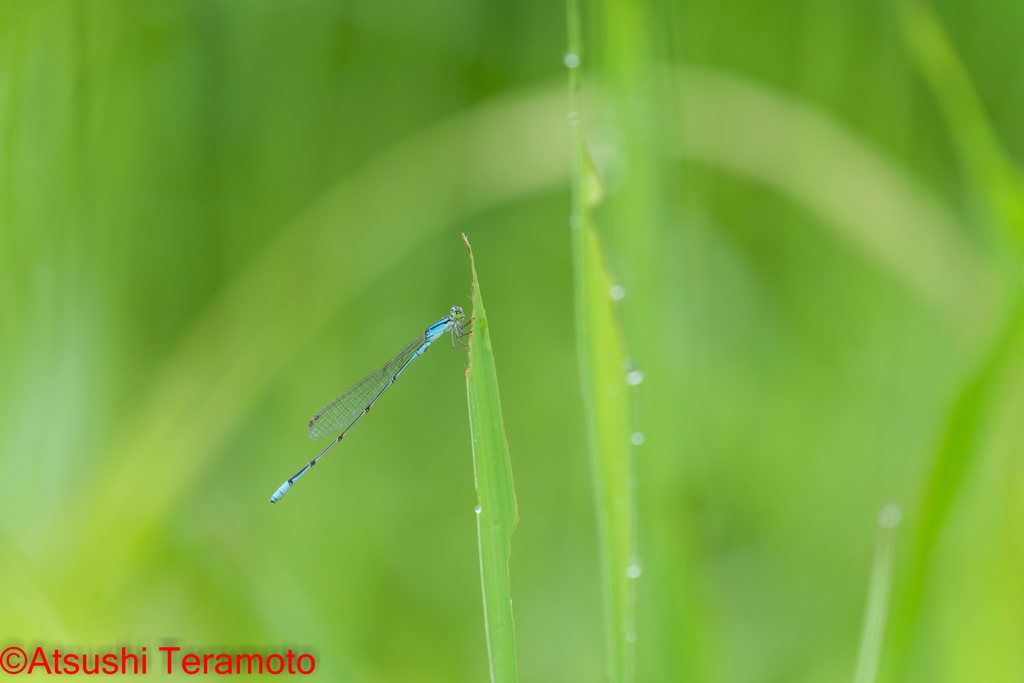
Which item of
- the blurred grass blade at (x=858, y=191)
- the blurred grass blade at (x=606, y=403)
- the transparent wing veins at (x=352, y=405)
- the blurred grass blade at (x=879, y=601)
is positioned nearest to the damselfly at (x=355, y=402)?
the transparent wing veins at (x=352, y=405)

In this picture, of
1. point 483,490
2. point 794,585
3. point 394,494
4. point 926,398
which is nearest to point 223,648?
point 394,494

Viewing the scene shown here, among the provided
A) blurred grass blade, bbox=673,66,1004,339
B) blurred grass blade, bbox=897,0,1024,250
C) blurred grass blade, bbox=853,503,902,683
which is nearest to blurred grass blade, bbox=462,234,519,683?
blurred grass blade, bbox=853,503,902,683

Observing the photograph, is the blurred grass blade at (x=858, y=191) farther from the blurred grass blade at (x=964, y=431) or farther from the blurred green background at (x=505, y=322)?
the blurred grass blade at (x=964, y=431)

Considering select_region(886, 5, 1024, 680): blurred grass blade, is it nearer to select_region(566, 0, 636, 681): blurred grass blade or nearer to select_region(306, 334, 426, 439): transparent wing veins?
select_region(566, 0, 636, 681): blurred grass blade

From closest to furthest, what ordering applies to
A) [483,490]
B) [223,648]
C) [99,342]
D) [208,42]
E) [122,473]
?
[483,490], [122,473], [223,648], [99,342], [208,42]

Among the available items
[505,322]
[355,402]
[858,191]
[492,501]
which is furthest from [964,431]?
[505,322]

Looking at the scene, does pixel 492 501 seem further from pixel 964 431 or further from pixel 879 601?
pixel 964 431

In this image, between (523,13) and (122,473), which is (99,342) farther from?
(523,13)
